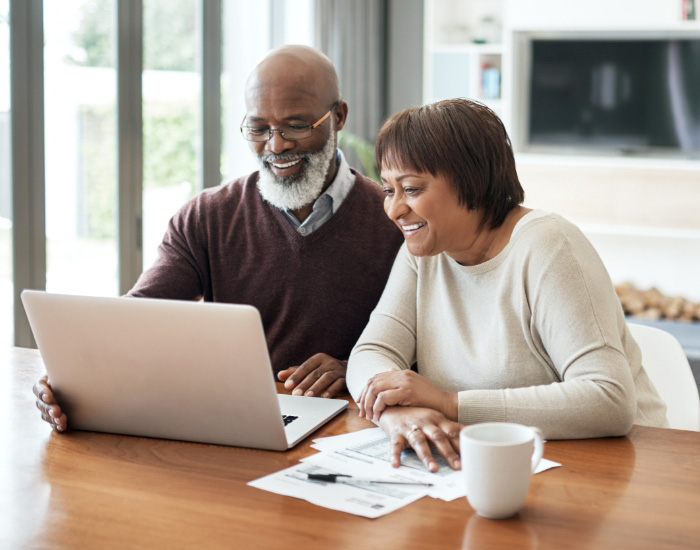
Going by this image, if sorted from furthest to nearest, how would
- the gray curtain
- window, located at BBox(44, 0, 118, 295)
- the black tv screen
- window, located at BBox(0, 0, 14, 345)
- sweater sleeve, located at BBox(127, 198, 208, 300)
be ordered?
the gray curtain < the black tv screen < window, located at BBox(44, 0, 118, 295) < window, located at BBox(0, 0, 14, 345) < sweater sleeve, located at BBox(127, 198, 208, 300)

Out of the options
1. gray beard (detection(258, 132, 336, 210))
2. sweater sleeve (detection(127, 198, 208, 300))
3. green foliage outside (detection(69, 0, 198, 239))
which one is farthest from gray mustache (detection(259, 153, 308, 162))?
green foliage outside (detection(69, 0, 198, 239))

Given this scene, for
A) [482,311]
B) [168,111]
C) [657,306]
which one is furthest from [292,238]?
[657,306]

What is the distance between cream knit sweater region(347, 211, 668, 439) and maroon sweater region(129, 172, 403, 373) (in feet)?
0.95

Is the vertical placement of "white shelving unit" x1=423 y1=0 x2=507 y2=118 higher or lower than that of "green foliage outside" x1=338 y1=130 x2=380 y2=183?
higher

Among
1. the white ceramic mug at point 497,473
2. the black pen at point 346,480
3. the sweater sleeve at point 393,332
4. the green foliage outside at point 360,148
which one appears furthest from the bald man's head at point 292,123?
the green foliage outside at point 360,148

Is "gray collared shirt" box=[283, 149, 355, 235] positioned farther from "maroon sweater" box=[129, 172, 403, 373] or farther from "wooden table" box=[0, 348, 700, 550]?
"wooden table" box=[0, 348, 700, 550]

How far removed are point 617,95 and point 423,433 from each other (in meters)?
4.09

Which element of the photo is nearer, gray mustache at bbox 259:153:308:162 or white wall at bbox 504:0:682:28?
gray mustache at bbox 259:153:308:162

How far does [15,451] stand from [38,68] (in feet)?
6.68

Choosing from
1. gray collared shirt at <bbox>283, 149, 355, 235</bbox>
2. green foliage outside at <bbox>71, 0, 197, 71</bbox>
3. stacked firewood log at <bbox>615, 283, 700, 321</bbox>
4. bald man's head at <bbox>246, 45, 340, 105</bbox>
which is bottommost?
stacked firewood log at <bbox>615, 283, 700, 321</bbox>

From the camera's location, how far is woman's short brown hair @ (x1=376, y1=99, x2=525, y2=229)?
5.05ft

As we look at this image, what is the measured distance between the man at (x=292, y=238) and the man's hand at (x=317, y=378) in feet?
1.08

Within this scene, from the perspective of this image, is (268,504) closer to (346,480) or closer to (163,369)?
(346,480)

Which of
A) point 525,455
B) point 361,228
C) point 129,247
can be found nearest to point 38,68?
point 129,247
